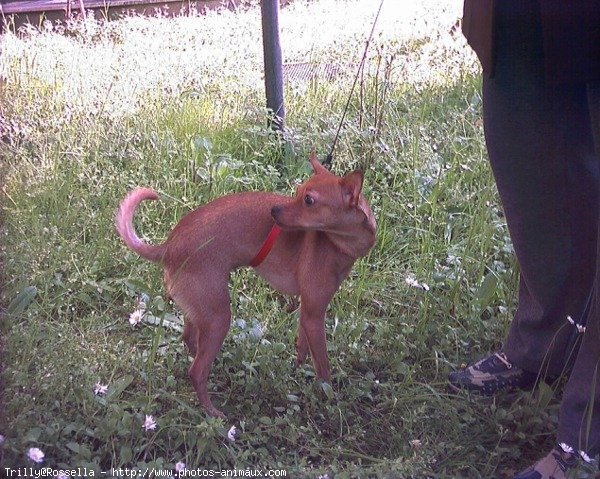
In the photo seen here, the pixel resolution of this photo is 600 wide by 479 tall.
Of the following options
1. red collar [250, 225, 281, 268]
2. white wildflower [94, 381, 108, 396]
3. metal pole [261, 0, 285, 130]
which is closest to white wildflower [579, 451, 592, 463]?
red collar [250, 225, 281, 268]

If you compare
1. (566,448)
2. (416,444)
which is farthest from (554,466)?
(416,444)

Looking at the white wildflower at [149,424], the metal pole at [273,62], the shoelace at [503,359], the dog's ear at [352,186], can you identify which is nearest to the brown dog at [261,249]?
the dog's ear at [352,186]

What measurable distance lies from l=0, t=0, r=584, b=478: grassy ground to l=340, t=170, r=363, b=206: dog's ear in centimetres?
58

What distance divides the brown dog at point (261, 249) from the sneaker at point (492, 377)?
0.45 m

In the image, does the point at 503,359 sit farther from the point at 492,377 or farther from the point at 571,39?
the point at 571,39

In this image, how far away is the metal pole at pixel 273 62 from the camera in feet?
13.3

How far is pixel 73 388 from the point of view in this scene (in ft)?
7.91

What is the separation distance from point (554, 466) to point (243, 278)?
4.86 ft

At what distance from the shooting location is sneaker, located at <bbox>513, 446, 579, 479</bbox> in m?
2.16

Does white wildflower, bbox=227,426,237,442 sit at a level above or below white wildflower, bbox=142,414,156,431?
below

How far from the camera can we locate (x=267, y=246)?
266 cm

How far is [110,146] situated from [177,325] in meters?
1.38

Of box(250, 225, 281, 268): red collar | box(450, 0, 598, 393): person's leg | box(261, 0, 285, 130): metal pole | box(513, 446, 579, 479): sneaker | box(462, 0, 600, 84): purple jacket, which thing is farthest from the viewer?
box(261, 0, 285, 130): metal pole

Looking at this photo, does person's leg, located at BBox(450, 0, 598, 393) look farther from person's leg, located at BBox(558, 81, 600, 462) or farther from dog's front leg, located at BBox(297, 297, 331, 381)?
dog's front leg, located at BBox(297, 297, 331, 381)
